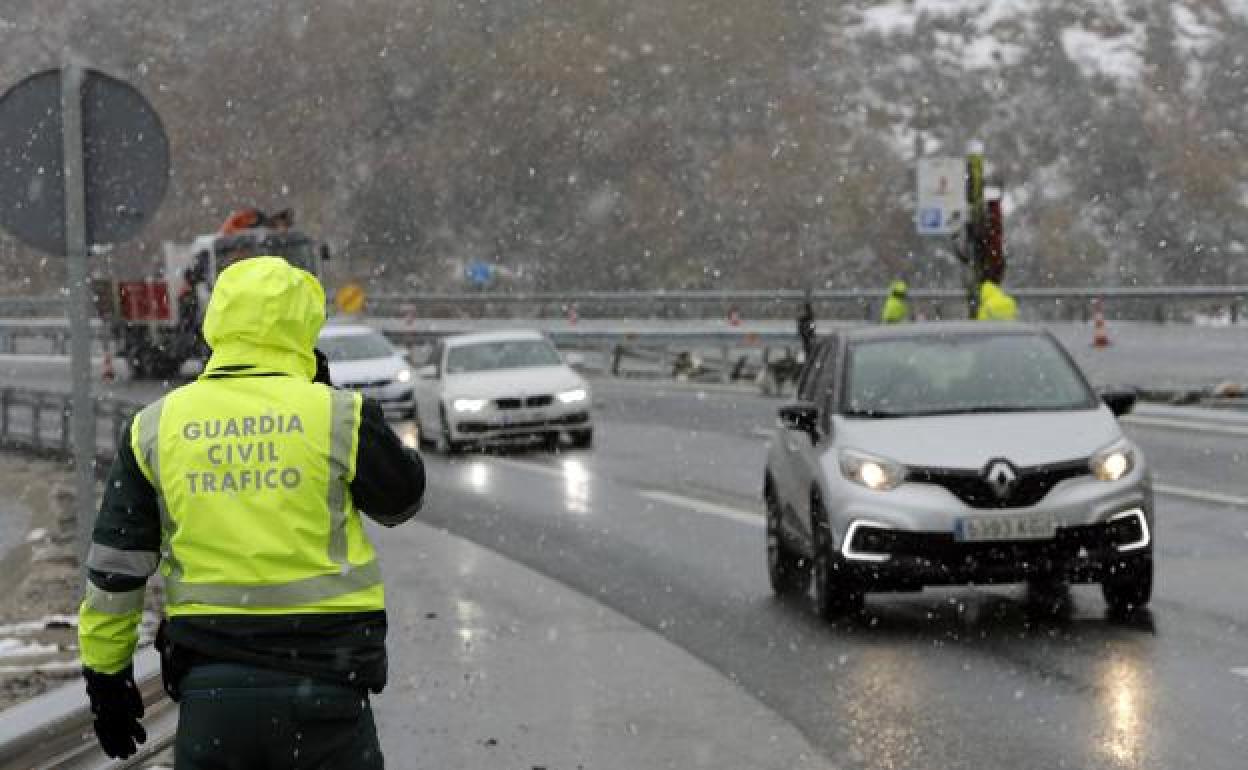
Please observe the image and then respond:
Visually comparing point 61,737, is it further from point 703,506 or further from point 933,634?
point 703,506

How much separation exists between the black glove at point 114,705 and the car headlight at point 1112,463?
7091 mm

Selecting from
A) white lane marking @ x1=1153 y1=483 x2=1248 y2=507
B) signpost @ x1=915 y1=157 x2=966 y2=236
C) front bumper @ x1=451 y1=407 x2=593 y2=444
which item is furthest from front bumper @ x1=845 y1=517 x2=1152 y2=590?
signpost @ x1=915 y1=157 x2=966 y2=236

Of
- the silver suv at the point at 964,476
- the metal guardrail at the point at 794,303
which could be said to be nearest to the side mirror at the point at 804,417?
the silver suv at the point at 964,476

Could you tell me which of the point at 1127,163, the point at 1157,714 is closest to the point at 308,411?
the point at 1157,714

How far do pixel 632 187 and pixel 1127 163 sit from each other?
15084 mm

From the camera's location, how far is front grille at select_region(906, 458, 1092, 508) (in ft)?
35.4

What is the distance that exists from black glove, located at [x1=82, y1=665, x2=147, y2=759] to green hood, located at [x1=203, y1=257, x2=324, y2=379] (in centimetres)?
65

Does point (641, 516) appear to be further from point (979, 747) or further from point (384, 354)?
point (384, 354)

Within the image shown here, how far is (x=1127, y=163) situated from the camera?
67.1 meters

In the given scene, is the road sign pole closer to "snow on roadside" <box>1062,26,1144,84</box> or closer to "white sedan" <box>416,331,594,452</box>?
"white sedan" <box>416,331,594,452</box>

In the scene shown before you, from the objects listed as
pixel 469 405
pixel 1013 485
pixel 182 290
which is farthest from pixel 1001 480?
pixel 182 290

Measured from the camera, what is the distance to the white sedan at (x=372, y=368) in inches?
1228

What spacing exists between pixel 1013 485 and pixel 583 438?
14.4m

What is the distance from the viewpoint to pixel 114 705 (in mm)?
4605
